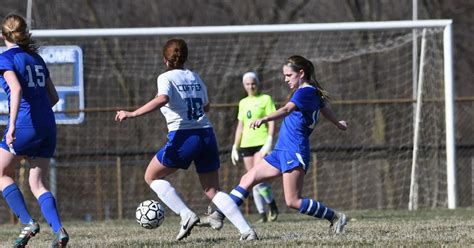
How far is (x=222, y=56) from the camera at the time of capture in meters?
19.8

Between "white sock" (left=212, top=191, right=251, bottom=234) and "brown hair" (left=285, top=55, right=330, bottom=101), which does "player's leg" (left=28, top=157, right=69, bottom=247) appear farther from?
"brown hair" (left=285, top=55, right=330, bottom=101)

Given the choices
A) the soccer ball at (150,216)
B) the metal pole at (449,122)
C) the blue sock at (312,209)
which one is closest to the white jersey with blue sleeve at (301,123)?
the blue sock at (312,209)

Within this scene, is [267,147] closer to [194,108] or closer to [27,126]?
[194,108]

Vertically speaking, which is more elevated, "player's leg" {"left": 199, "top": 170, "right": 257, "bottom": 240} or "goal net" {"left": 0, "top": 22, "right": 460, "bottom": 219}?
"goal net" {"left": 0, "top": 22, "right": 460, "bottom": 219}

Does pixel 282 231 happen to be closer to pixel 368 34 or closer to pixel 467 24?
pixel 368 34

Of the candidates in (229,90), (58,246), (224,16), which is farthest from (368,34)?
(58,246)

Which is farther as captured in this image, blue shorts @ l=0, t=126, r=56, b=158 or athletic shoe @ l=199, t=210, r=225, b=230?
athletic shoe @ l=199, t=210, r=225, b=230

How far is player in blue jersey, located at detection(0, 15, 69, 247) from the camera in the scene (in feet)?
24.9

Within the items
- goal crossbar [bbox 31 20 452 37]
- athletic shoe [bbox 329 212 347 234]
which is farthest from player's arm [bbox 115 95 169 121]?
goal crossbar [bbox 31 20 452 37]

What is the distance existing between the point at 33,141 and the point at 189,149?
1383 millimetres

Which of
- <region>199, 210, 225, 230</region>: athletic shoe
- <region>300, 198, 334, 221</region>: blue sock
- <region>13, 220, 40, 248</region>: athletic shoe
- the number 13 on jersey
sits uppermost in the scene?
the number 13 on jersey

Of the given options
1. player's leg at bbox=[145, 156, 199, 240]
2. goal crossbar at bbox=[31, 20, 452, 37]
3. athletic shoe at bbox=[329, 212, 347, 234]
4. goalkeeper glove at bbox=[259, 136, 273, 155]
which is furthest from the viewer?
goal crossbar at bbox=[31, 20, 452, 37]

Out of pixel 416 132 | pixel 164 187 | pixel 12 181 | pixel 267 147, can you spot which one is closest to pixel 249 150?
pixel 267 147

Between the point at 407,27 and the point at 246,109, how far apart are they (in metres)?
3.27
